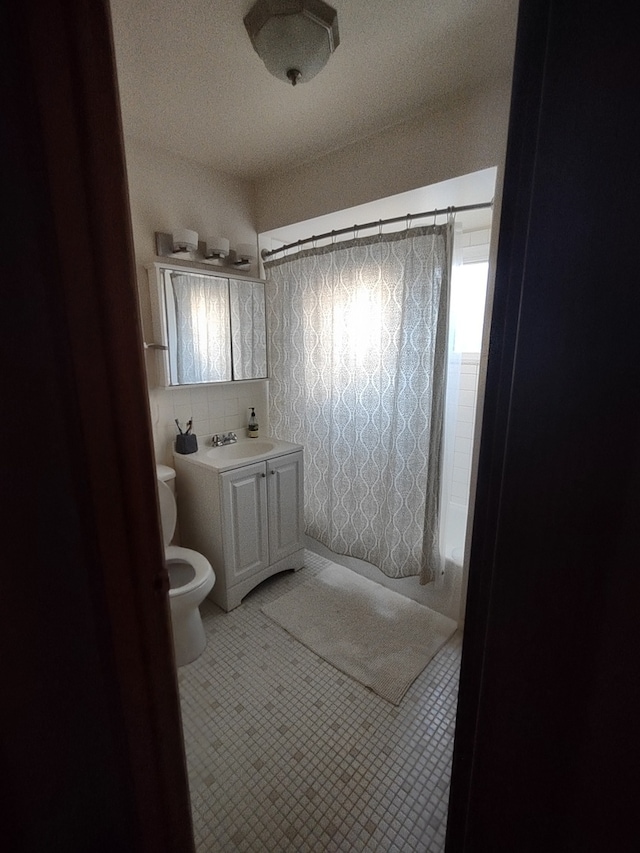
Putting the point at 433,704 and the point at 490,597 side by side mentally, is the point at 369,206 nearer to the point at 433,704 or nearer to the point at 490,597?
the point at 490,597

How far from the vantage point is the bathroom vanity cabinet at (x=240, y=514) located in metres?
1.87

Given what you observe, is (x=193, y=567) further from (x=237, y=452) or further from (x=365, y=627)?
(x=365, y=627)

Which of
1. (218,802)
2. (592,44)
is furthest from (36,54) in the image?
(218,802)

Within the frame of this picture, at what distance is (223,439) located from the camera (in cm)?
226

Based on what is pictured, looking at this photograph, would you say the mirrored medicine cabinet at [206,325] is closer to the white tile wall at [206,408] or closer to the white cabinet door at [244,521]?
the white tile wall at [206,408]

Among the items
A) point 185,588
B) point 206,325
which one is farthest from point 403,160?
point 185,588

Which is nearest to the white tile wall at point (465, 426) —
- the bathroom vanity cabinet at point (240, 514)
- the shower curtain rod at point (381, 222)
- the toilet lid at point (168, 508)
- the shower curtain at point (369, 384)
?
the shower curtain at point (369, 384)

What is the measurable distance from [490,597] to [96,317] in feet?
2.04

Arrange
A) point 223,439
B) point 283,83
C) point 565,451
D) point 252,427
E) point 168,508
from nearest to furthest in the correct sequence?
point 565,451
point 283,83
point 168,508
point 223,439
point 252,427

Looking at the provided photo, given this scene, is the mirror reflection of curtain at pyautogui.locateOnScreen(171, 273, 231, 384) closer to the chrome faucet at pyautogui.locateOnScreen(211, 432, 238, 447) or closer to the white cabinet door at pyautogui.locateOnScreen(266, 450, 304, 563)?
the chrome faucet at pyautogui.locateOnScreen(211, 432, 238, 447)

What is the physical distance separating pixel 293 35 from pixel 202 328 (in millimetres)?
1311

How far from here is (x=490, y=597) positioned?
0.50 m

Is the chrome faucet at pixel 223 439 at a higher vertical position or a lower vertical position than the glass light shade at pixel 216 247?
lower

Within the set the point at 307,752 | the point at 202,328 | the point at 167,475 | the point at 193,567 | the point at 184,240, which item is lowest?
the point at 307,752
